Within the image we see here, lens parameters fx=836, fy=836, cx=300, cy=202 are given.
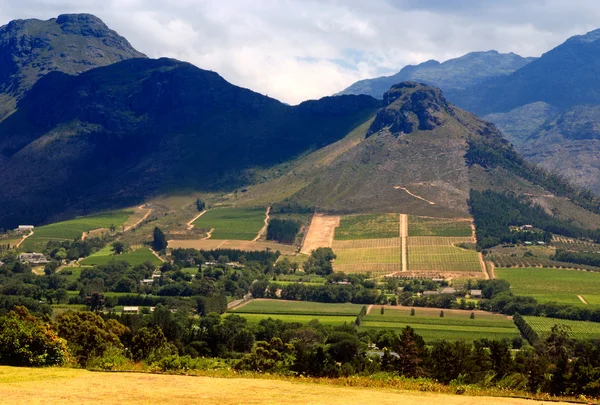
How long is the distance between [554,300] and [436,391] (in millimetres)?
122409

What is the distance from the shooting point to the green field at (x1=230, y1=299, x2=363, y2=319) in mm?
173500

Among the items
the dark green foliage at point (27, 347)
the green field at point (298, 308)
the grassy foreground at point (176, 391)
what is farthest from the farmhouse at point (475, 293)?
the dark green foliage at point (27, 347)

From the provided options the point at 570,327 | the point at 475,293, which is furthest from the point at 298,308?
the point at 570,327

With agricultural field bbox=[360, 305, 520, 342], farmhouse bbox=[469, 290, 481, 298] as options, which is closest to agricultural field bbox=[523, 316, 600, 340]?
agricultural field bbox=[360, 305, 520, 342]

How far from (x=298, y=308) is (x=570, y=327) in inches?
2241

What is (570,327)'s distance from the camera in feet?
497

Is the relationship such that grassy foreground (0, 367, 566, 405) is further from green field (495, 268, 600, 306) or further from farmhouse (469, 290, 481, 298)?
farmhouse (469, 290, 481, 298)

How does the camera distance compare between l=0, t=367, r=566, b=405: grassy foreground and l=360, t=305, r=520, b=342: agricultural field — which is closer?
l=0, t=367, r=566, b=405: grassy foreground

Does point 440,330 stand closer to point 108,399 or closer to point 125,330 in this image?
point 125,330

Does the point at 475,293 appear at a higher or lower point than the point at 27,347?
lower

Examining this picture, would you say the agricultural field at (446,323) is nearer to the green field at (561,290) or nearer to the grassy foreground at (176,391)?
the green field at (561,290)

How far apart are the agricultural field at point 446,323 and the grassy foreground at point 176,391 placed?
81.7m

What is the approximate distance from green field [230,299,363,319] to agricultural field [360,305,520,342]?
5.93 m

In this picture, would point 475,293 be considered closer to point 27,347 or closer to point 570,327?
point 570,327
